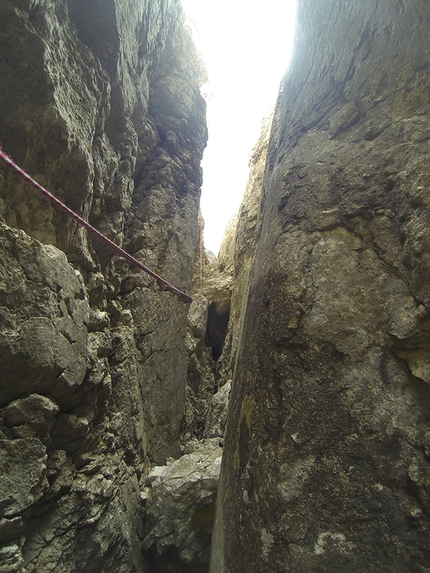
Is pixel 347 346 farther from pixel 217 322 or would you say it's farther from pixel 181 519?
pixel 217 322

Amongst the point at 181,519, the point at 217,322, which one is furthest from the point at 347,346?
the point at 217,322

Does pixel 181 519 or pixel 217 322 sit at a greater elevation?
pixel 217 322

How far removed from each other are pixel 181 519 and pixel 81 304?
2.68m

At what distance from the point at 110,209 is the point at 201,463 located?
388cm

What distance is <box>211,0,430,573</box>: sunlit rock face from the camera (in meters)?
1.88

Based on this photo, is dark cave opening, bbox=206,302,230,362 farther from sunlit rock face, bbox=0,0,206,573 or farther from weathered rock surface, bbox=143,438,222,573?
weathered rock surface, bbox=143,438,222,573

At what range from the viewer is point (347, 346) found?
226 cm

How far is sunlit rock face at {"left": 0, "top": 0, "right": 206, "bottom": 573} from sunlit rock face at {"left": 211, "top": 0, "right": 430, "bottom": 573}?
1.41m

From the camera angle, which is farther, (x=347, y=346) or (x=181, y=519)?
(x=181, y=519)

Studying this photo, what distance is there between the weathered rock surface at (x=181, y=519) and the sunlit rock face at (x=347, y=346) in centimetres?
68

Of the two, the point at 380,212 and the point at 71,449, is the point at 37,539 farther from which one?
the point at 380,212

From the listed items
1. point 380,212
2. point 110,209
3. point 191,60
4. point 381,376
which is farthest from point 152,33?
point 381,376

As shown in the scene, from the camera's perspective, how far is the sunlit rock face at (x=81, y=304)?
2533mm

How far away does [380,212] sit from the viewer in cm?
251
